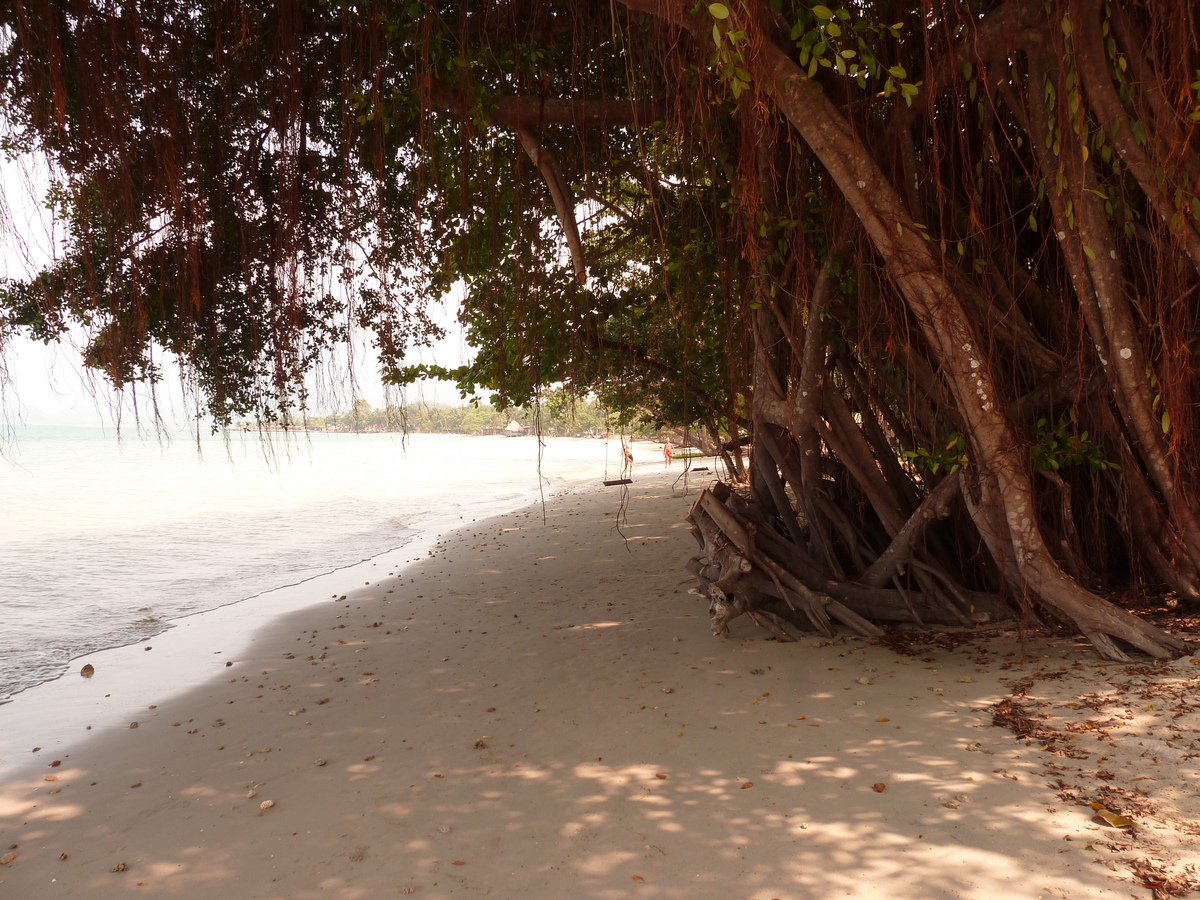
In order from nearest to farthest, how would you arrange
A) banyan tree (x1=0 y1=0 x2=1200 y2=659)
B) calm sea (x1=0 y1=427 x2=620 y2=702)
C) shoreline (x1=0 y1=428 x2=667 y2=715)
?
banyan tree (x1=0 y1=0 x2=1200 y2=659), shoreline (x1=0 y1=428 x2=667 y2=715), calm sea (x1=0 y1=427 x2=620 y2=702)

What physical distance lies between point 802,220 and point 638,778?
3.33m

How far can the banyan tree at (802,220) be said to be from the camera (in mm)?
3475

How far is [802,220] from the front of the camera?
14.5 ft

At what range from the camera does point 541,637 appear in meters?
5.90

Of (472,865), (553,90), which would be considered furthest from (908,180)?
(472,865)

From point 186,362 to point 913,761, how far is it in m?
4.80

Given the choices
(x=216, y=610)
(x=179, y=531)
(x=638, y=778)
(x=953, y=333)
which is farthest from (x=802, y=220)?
(x=179, y=531)

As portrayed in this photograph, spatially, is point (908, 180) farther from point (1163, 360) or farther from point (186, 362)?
point (186, 362)

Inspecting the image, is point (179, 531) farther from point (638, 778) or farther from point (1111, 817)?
point (1111, 817)

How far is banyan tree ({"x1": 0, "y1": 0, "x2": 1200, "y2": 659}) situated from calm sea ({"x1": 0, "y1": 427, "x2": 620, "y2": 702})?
148cm

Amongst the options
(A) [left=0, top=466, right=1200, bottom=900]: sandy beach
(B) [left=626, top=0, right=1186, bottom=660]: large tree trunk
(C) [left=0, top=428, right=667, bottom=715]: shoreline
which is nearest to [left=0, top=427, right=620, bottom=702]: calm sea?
(C) [left=0, top=428, right=667, bottom=715]: shoreline

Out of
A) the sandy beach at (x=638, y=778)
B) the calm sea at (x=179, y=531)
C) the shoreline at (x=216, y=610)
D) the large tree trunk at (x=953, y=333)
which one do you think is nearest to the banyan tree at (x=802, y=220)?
the large tree trunk at (x=953, y=333)

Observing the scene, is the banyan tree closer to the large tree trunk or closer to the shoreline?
the large tree trunk

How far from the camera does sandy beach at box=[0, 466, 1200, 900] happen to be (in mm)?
2508
